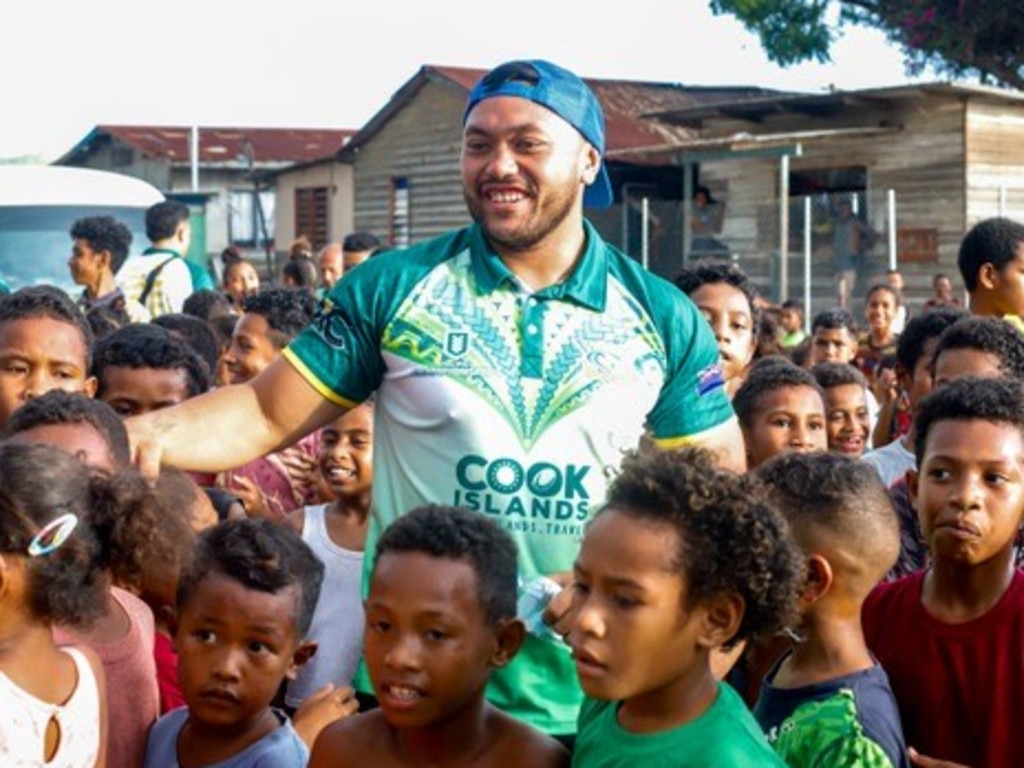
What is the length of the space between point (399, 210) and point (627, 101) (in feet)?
14.5

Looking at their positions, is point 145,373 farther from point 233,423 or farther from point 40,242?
point 40,242

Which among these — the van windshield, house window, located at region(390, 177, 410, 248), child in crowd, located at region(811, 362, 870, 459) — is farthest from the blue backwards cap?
house window, located at region(390, 177, 410, 248)

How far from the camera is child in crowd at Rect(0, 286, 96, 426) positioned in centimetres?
489

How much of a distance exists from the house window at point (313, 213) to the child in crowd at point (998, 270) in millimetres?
26525

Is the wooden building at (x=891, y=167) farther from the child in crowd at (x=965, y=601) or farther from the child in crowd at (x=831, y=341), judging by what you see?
the child in crowd at (x=965, y=601)

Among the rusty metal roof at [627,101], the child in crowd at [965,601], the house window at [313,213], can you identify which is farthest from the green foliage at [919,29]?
the child in crowd at [965,601]

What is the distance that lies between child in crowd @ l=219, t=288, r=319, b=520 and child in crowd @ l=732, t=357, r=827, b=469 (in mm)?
1328

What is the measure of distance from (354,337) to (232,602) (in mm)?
598

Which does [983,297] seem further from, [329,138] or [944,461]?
[329,138]

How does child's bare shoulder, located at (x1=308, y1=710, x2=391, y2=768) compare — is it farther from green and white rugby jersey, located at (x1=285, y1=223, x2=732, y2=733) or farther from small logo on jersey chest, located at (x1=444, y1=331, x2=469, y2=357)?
small logo on jersey chest, located at (x1=444, y1=331, x2=469, y2=357)

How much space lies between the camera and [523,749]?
10.3ft

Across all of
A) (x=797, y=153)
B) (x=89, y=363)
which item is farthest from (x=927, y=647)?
(x=797, y=153)

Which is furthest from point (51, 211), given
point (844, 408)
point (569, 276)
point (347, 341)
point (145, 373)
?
point (569, 276)

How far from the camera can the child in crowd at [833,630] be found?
328 centimetres
